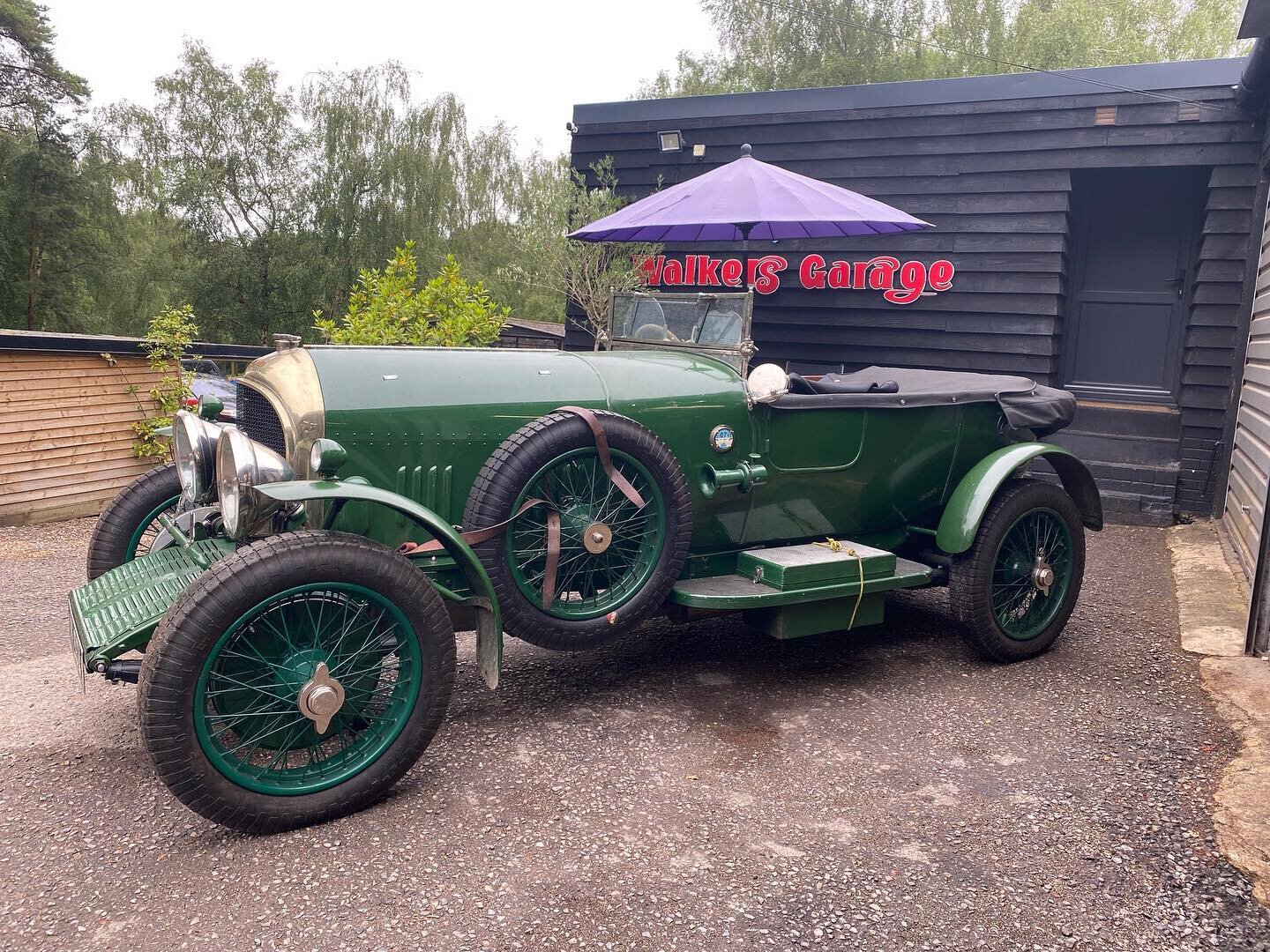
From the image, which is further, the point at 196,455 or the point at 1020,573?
the point at 1020,573

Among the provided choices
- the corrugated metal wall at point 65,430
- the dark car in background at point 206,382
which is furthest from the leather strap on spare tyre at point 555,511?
the corrugated metal wall at point 65,430

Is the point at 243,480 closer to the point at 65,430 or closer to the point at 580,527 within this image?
the point at 580,527

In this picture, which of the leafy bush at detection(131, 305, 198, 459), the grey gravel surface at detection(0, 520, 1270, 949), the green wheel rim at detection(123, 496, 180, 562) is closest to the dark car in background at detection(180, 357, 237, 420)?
the leafy bush at detection(131, 305, 198, 459)

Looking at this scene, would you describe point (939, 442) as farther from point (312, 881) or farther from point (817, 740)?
point (312, 881)

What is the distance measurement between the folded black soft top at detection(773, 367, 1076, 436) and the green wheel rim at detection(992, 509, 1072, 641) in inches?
18.4

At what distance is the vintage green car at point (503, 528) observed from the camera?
2555 mm

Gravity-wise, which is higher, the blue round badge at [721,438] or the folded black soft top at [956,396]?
the folded black soft top at [956,396]

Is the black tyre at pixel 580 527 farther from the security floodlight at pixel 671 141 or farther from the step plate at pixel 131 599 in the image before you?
the security floodlight at pixel 671 141

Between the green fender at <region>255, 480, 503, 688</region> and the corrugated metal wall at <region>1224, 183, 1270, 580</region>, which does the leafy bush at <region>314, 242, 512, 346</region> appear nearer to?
the green fender at <region>255, 480, 503, 688</region>

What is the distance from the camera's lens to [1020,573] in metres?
4.10

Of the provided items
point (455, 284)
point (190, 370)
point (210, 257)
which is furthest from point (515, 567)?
point (210, 257)

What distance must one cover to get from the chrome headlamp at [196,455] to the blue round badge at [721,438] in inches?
69.5

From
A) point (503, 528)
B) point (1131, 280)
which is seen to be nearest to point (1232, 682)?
point (503, 528)

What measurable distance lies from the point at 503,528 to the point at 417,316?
487cm
